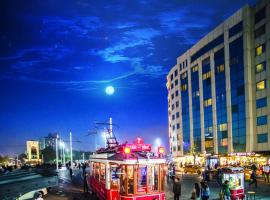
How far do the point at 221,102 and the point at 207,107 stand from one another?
597 centimetres

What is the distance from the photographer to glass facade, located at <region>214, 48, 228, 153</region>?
6281cm

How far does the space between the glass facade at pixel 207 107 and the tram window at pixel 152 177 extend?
178ft

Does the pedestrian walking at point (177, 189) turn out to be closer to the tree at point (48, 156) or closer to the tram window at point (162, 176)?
the tram window at point (162, 176)

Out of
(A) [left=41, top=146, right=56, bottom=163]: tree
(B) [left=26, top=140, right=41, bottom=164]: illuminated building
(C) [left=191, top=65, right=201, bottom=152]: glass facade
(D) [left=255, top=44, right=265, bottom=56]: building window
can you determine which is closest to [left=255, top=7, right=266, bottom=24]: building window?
(D) [left=255, top=44, right=265, bottom=56]: building window

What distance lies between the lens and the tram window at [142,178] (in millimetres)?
14977

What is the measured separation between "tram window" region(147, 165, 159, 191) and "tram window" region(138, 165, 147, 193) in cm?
18

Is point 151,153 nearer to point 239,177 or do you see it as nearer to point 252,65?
point 239,177

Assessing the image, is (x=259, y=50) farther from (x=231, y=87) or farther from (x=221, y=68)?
(x=221, y=68)

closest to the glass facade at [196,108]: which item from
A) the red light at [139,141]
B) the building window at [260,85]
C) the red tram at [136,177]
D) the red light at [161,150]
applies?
the building window at [260,85]

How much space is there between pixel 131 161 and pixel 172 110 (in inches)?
3051

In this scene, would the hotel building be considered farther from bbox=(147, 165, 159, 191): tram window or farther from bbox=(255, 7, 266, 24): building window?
bbox=(147, 165, 159, 191): tram window

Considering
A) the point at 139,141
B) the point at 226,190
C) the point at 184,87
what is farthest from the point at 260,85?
the point at 139,141

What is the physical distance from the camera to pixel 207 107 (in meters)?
70.1

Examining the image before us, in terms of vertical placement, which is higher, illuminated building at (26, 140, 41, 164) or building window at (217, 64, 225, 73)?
building window at (217, 64, 225, 73)
